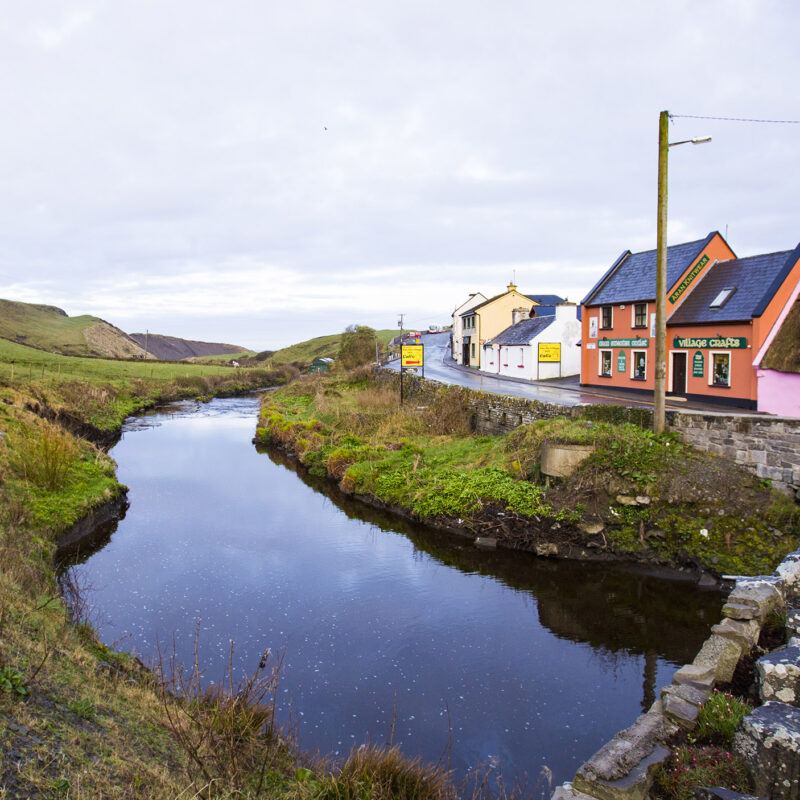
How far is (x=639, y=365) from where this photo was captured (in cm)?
3142

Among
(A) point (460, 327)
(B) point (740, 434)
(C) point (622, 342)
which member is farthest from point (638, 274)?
(A) point (460, 327)

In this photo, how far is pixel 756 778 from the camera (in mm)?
5250

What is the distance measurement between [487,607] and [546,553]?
3506mm

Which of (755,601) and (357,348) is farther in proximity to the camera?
(357,348)

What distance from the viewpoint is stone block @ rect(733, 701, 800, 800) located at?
16.3 ft

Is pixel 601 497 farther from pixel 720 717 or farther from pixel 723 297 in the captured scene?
pixel 723 297

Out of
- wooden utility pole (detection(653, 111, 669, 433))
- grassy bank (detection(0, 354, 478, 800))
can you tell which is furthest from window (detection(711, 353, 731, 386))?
grassy bank (detection(0, 354, 478, 800))

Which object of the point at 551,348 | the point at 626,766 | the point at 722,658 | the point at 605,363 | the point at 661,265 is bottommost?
the point at 626,766

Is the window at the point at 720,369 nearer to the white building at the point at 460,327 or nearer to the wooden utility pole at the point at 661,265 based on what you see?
the wooden utility pole at the point at 661,265

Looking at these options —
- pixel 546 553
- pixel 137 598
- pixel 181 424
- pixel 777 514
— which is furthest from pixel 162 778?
pixel 181 424

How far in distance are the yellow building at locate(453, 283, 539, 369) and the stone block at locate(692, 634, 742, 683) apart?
51.5m

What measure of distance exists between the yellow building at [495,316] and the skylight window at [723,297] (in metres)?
30.9

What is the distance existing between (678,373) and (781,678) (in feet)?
80.4

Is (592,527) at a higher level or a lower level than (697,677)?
lower
